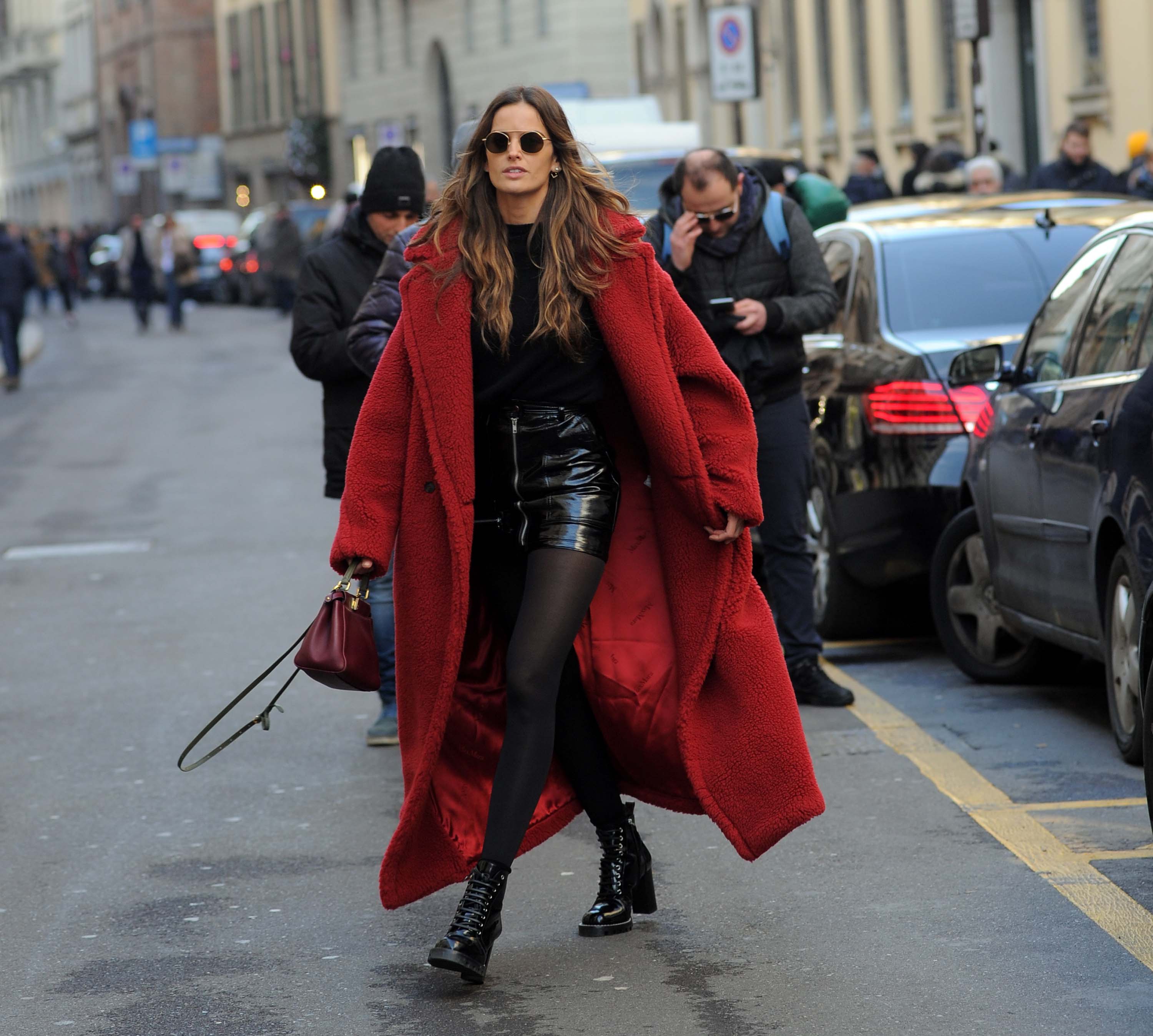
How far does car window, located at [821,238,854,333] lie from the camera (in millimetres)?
9656

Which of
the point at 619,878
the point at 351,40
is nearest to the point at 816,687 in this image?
the point at 619,878

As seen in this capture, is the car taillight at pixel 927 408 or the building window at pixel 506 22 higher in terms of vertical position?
the building window at pixel 506 22

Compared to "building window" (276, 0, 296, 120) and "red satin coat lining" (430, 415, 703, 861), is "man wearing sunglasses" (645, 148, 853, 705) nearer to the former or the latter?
"red satin coat lining" (430, 415, 703, 861)

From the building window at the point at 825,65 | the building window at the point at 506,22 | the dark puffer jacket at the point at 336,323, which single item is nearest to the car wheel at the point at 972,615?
the dark puffer jacket at the point at 336,323

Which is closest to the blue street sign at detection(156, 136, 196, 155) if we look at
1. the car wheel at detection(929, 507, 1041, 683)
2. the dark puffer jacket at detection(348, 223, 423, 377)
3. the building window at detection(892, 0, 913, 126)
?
the building window at detection(892, 0, 913, 126)

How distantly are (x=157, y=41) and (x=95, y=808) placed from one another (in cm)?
8018

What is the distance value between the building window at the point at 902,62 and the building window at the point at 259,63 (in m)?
46.3

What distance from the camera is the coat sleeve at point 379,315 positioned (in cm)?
713

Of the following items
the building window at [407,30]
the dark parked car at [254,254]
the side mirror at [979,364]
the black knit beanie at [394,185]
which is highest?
the building window at [407,30]

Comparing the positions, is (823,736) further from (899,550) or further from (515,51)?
(515,51)

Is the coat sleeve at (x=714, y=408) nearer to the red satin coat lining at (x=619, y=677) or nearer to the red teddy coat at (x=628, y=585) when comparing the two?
the red teddy coat at (x=628, y=585)

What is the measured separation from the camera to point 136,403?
24.8 metres

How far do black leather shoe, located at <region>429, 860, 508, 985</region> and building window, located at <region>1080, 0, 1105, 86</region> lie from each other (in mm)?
21943

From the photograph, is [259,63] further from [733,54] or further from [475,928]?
[475,928]
